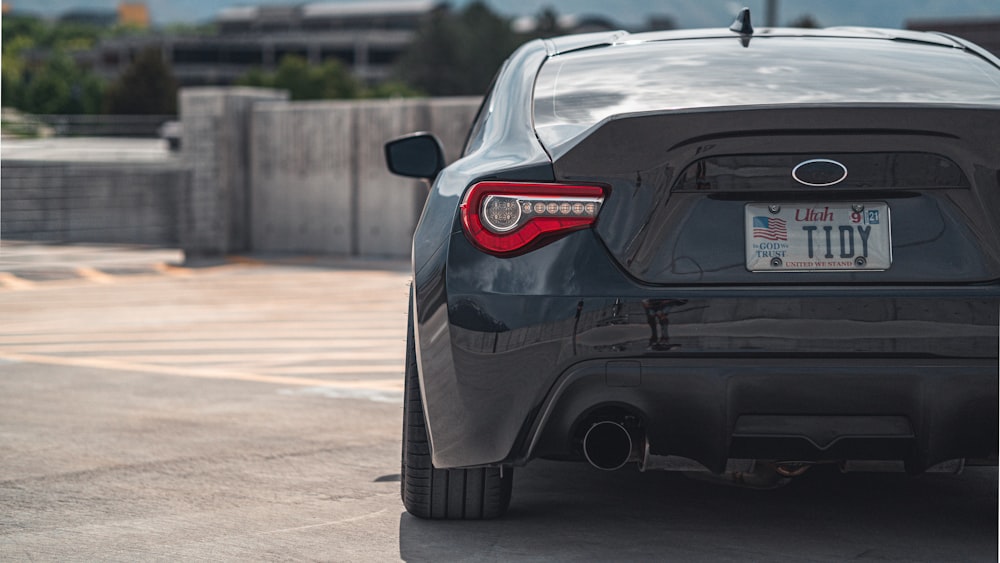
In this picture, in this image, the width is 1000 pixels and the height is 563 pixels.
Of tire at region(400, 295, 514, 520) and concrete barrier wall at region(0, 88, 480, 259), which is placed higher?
tire at region(400, 295, 514, 520)

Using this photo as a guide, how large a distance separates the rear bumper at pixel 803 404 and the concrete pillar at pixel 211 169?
51.0 feet

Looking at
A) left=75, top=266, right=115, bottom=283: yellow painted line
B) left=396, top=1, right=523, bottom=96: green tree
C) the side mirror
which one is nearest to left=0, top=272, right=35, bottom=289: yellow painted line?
left=75, top=266, right=115, bottom=283: yellow painted line

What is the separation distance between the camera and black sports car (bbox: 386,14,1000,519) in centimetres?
352

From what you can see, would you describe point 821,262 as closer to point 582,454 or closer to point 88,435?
point 582,454

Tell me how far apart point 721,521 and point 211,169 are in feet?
50.5

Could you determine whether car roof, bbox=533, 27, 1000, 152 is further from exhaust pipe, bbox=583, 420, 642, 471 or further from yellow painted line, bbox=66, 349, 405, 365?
yellow painted line, bbox=66, 349, 405, 365

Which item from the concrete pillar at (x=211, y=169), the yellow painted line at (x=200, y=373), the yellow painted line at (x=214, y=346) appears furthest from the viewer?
the concrete pillar at (x=211, y=169)

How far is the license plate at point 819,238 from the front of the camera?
3572mm

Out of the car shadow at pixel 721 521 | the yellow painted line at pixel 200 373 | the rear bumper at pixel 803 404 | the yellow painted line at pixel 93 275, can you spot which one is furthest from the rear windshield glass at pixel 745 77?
the yellow painted line at pixel 93 275

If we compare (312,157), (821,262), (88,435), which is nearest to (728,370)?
(821,262)

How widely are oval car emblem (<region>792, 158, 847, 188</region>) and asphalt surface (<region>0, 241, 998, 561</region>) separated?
102cm

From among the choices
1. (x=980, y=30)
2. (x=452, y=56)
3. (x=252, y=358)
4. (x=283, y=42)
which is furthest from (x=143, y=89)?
(x=252, y=358)

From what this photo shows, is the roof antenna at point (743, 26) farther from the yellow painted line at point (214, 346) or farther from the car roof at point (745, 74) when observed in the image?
the yellow painted line at point (214, 346)

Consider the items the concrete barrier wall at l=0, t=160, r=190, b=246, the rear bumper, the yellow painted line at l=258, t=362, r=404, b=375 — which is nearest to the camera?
the rear bumper
